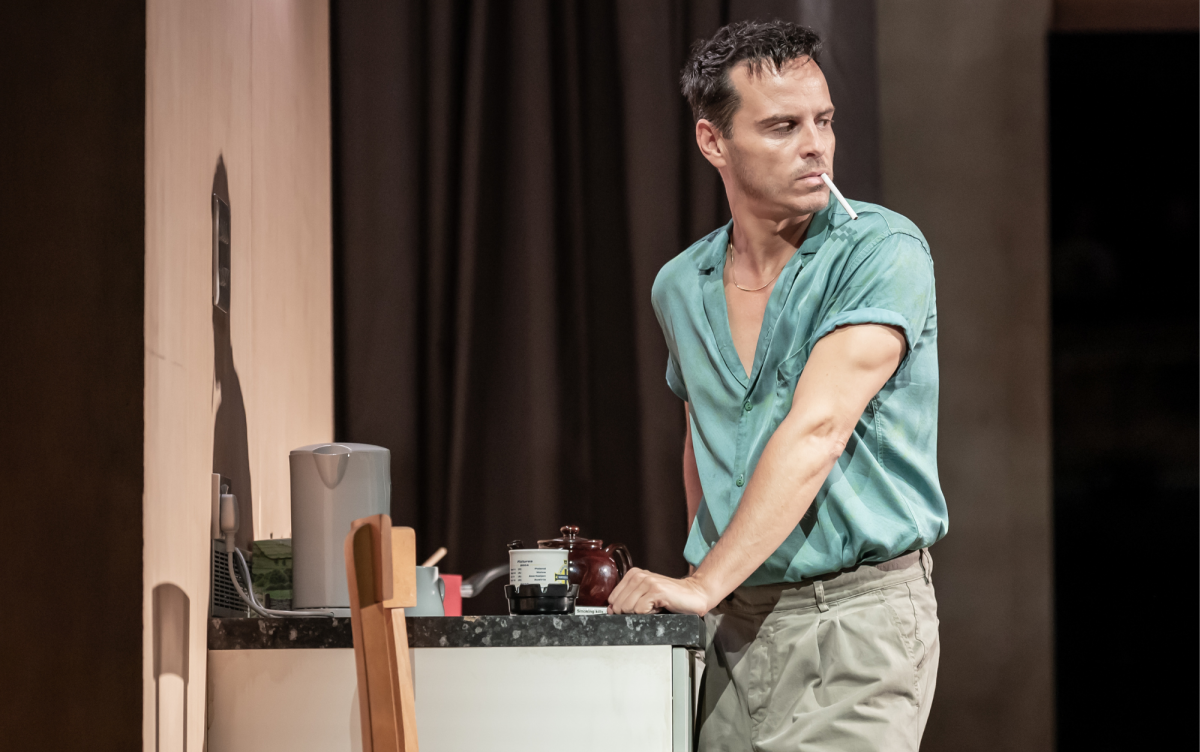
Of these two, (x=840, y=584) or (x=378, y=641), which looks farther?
(x=840, y=584)

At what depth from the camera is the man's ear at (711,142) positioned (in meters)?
1.79

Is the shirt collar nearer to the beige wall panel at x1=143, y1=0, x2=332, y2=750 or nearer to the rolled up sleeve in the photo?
the rolled up sleeve

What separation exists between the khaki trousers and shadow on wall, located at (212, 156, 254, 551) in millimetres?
670

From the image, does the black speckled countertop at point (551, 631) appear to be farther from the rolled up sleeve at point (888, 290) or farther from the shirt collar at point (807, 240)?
the shirt collar at point (807, 240)

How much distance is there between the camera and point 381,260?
2.57 meters

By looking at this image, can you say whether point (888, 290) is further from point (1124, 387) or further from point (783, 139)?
point (1124, 387)

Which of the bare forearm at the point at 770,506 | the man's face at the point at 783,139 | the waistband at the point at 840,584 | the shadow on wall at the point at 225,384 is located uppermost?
the man's face at the point at 783,139

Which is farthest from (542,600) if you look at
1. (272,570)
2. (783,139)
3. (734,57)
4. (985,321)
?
(985,321)

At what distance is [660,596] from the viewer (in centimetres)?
139

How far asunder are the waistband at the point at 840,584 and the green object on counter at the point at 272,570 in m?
0.61

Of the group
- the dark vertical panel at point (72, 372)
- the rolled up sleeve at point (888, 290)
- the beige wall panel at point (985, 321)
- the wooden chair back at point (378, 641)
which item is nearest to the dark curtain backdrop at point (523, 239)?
the beige wall panel at point (985, 321)

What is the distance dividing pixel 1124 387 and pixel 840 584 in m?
1.58

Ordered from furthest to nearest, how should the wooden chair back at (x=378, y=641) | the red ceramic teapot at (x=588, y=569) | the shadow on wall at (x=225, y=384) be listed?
the red ceramic teapot at (x=588, y=569) < the shadow on wall at (x=225, y=384) < the wooden chair back at (x=378, y=641)

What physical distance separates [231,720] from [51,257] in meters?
0.57
